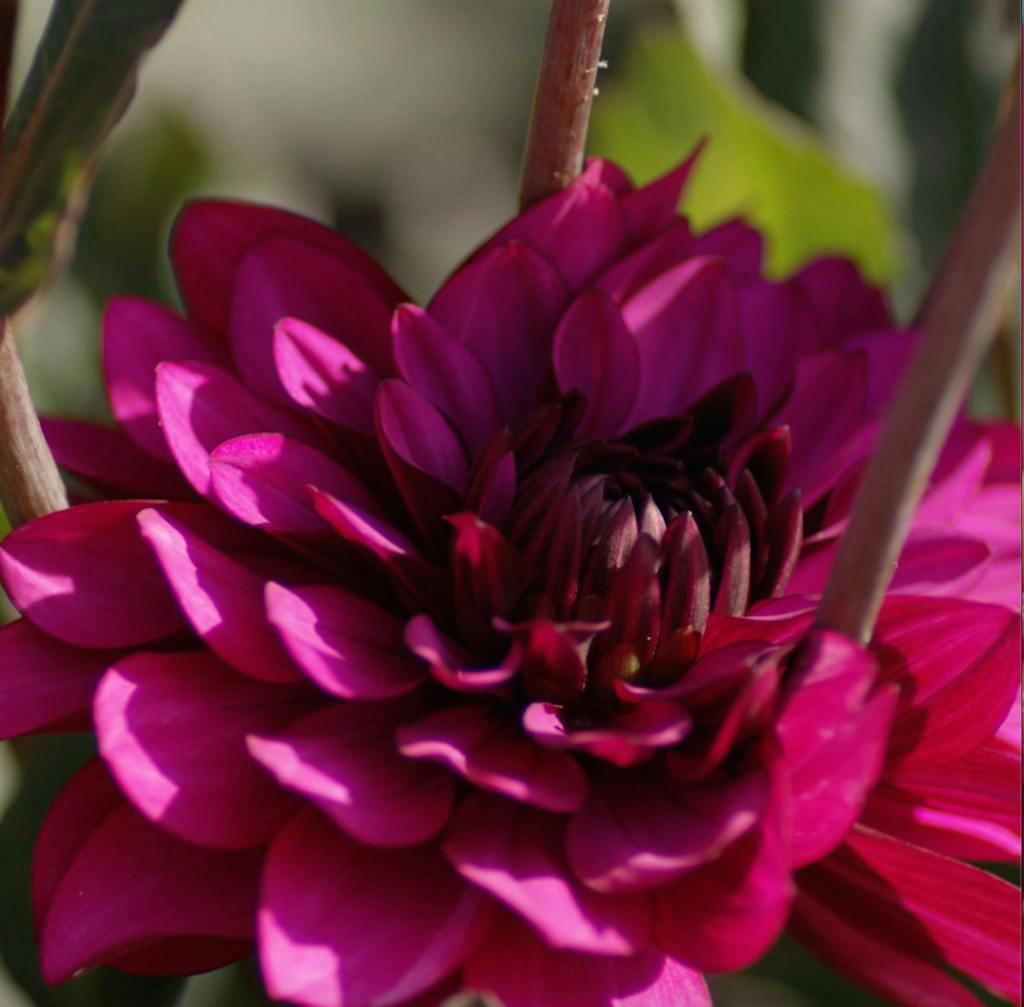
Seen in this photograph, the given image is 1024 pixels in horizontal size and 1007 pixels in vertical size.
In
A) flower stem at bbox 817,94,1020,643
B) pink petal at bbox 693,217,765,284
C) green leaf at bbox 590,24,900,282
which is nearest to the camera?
flower stem at bbox 817,94,1020,643

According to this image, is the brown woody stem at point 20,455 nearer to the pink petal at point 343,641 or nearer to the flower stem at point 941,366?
the pink petal at point 343,641

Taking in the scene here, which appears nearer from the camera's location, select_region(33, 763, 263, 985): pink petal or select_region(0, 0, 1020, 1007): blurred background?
select_region(33, 763, 263, 985): pink petal

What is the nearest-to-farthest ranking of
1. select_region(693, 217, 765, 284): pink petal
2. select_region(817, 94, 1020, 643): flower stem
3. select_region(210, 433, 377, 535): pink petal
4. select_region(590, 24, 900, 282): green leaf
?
select_region(817, 94, 1020, 643): flower stem, select_region(210, 433, 377, 535): pink petal, select_region(693, 217, 765, 284): pink petal, select_region(590, 24, 900, 282): green leaf

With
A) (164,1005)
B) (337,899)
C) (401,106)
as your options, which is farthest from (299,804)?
(401,106)

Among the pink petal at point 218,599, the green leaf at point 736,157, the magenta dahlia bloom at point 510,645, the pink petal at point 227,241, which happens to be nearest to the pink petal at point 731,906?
the magenta dahlia bloom at point 510,645

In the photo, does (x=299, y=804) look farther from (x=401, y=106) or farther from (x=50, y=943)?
(x=401, y=106)

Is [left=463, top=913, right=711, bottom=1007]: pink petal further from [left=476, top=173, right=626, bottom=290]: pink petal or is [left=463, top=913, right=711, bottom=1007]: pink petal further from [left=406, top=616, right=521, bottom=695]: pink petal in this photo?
[left=476, top=173, right=626, bottom=290]: pink petal

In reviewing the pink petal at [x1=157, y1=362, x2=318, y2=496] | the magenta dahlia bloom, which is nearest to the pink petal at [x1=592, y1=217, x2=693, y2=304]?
the magenta dahlia bloom
